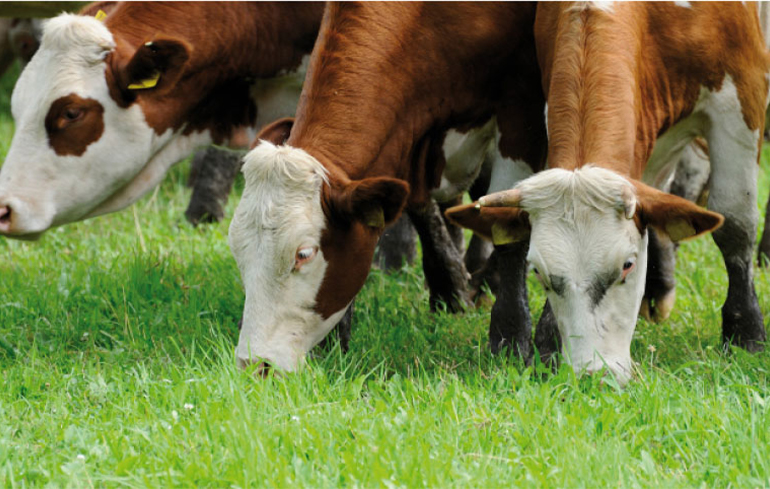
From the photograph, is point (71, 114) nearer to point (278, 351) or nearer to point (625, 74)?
point (278, 351)

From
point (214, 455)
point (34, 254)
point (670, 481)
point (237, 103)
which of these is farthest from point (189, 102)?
point (670, 481)

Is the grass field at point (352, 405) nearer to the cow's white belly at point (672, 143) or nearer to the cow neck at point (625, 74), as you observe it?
the cow's white belly at point (672, 143)

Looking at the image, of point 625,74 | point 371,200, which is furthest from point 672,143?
point 371,200

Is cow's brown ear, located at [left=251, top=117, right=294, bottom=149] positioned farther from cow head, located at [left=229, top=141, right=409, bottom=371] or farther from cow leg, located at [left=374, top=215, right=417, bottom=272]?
cow leg, located at [left=374, top=215, right=417, bottom=272]

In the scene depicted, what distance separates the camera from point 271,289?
4.71 metres

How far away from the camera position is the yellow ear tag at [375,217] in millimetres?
4793

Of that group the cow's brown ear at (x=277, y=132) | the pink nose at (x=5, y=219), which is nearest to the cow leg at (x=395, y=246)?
the cow's brown ear at (x=277, y=132)

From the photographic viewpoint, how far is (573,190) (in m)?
4.36

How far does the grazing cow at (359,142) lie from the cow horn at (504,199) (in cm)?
36

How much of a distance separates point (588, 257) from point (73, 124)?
3.00 meters

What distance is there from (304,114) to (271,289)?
0.88m

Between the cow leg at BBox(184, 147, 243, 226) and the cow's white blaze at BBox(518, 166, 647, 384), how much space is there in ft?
14.9

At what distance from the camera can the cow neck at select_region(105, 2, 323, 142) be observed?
608 cm

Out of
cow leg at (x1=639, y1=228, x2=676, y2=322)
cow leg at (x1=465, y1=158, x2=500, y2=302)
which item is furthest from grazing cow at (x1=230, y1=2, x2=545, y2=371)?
cow leg at (x1=639, y1=228, x2=676, y2=322)
